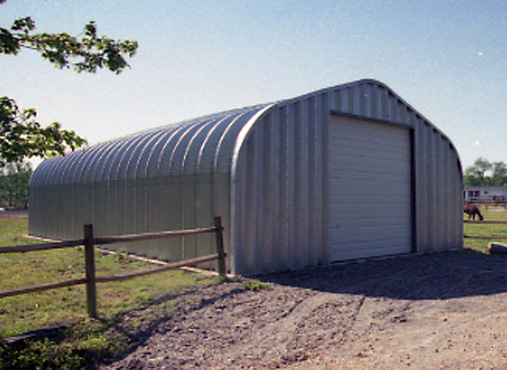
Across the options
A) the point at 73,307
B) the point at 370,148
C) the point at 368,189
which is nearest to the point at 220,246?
the point at 73,307

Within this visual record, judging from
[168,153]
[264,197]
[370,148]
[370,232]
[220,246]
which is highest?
[370,148]

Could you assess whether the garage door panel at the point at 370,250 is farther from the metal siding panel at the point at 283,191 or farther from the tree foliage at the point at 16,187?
the tree foliage at the point at 16,187

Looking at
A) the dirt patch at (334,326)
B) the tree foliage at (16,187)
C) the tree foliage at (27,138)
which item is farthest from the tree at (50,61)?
the tree foliage at (16,187)

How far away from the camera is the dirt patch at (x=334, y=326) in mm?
5156

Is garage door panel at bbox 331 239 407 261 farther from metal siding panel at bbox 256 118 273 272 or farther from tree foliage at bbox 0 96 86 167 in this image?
tree foliage at bbox 0 96 86 167

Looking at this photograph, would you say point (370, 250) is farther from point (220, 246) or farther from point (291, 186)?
point (220, 246)

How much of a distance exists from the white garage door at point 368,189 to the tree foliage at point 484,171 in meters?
101

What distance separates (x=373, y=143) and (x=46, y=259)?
9.70 metres

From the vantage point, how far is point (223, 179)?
9.96m

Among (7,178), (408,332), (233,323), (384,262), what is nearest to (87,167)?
(384,262)

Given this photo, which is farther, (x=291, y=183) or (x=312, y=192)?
(x=312, y=192)

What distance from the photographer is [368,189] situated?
13.0 metres

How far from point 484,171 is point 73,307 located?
132 m

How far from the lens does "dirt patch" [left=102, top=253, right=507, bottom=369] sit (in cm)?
516
